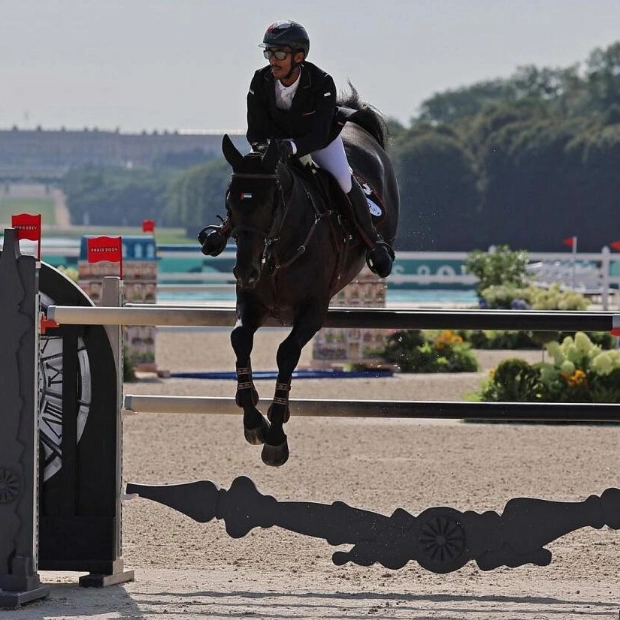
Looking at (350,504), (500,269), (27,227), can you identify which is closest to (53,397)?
(27,227)

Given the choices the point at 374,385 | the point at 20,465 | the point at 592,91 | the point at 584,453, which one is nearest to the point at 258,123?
the point at 20,465

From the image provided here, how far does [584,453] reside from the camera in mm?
12148

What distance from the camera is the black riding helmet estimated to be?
664 cm

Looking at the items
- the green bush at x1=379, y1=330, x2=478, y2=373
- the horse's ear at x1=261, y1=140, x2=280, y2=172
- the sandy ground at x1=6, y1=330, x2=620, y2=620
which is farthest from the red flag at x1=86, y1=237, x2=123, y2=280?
the green bush at x1=379, y1=330, x2=478, y2=373

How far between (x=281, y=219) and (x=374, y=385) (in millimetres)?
11008

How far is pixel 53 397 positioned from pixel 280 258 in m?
1.25

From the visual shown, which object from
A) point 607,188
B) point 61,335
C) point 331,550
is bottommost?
point 331,550

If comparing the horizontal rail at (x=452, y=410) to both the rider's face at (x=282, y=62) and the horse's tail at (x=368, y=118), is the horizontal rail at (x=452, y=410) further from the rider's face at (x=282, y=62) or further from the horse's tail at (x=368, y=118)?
the horse's tail at (x=368, y=118)

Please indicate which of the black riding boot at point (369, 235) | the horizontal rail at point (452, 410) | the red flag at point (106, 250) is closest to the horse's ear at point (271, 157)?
the black riding boot at point (369, 235)

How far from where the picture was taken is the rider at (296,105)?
6.66 m

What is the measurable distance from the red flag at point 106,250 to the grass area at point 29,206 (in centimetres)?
11716

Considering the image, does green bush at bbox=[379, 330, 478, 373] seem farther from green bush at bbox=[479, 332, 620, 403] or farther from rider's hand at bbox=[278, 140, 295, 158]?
rider's hand at bbox=[278, 140, 295, 158]

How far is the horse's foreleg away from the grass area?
118620 mm

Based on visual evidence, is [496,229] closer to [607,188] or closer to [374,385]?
[607,188]
